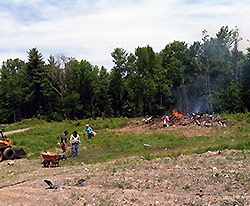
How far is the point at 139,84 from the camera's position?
61562 mm

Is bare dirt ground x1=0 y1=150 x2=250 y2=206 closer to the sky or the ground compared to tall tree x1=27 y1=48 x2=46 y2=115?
closer to the ground

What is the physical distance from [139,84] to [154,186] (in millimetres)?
51729

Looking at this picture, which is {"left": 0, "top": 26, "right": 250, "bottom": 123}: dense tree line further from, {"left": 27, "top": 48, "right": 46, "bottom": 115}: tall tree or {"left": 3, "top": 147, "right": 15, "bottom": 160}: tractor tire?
{"left": 3, "top": 147, "right": 15, "bottom": 160}: tractor tire

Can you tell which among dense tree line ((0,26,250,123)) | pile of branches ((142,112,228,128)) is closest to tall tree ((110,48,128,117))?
dense tree line ((0,26,250,123))

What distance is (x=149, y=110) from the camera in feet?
212

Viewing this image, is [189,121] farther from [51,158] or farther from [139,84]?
[139,84]

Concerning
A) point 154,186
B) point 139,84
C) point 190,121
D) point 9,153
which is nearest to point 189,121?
point 190,121

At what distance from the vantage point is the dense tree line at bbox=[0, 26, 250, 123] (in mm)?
56169

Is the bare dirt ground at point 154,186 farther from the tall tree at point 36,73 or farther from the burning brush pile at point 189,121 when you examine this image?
the tall tree at point 36,73

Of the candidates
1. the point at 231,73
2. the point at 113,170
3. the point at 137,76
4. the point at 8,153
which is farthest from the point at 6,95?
the point at 113,170

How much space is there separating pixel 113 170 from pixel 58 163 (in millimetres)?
5126

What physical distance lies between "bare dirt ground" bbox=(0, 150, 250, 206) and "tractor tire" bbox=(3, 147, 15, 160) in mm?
6511

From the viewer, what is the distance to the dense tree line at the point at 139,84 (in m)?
56.2

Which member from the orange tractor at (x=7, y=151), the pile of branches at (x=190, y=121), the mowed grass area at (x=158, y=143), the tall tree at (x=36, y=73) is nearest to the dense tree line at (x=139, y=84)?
the tall tree at (x=36, y=73)
